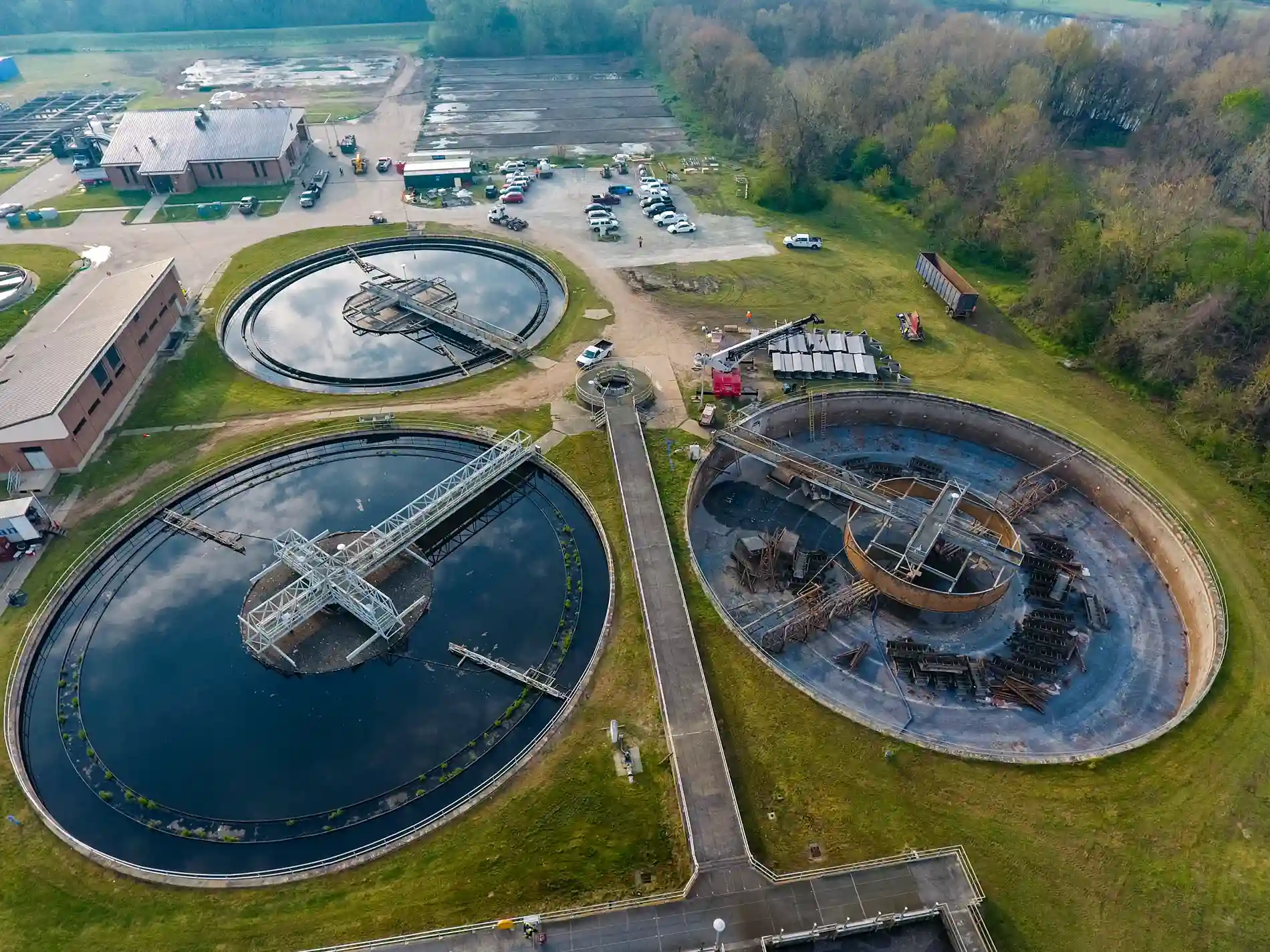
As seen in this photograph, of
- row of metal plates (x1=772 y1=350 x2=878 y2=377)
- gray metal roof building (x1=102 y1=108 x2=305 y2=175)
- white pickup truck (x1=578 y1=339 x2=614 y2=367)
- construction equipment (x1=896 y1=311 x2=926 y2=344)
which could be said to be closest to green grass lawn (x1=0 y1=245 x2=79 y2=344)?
gray metal roof building (x1=102 y1=108 x2=305 y2=175)

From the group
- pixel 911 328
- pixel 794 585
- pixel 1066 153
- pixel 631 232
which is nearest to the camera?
pixel 794 585

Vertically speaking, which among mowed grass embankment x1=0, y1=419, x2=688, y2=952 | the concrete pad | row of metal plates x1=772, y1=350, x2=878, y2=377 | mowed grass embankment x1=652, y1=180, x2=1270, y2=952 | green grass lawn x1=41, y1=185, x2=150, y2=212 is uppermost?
green grass lawn x1=41, y1=185, x2=150, y2=212

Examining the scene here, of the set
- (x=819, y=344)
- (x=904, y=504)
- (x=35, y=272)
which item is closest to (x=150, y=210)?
(x=35, y=272)

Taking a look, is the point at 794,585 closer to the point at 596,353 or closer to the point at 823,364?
the point at 823,364

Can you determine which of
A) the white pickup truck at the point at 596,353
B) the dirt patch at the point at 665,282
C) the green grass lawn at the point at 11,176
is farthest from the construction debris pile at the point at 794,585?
the green grass lawn at the point at 11,176

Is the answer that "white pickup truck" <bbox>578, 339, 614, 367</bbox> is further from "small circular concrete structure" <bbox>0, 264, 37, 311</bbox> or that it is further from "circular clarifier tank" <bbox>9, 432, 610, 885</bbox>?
"small circular concrete structure" <bbox>0, 264, 37, 311</bbox>

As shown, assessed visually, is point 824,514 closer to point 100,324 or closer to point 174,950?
point 174,950
